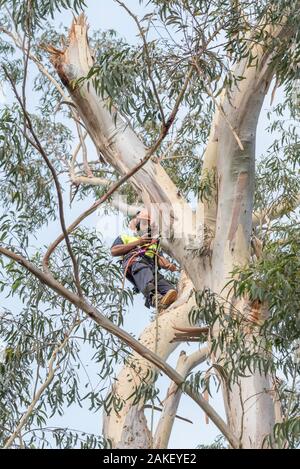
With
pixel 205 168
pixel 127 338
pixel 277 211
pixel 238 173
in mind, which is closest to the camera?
pixel 127 338

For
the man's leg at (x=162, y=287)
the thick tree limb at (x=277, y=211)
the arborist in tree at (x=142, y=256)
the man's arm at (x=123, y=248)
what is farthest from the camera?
the thick tree limb at (x=277, y=211)

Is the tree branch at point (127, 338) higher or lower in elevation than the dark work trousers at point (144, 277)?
lower

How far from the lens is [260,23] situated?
4.76 m

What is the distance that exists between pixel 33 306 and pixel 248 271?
1146 millimetres

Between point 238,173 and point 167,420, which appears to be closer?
point 238,173

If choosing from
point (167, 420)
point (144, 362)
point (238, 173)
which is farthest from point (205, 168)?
point (167, 420)

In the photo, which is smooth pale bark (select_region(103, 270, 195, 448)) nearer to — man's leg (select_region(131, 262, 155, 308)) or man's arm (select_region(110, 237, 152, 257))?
man's leg (select_region(131, 262, 155, 308))

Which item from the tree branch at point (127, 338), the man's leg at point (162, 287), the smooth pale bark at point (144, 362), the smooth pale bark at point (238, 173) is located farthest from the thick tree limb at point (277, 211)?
the tree branch at point (127, 338)

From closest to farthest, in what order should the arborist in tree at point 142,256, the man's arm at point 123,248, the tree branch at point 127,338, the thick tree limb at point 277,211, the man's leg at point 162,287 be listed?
the tree branch at point 127,338
the arborist in tree at point 142,256
the man's arm at point 123,248
the man's leg at point 162,287
the thick tree limb at point 277,211

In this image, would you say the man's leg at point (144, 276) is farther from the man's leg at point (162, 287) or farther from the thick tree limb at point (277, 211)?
the thick tree limb at point (277, 211)

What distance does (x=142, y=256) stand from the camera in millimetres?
5125

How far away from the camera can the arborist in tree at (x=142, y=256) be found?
5008mm

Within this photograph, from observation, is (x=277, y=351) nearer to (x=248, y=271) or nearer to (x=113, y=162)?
(x=248, y=271)

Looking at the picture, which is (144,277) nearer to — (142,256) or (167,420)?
(142,256)
